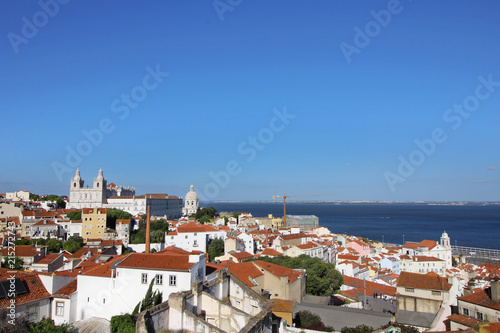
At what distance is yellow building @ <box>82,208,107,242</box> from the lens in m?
49.8

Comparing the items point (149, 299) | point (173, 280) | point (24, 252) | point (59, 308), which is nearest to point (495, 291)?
point (173, 280)

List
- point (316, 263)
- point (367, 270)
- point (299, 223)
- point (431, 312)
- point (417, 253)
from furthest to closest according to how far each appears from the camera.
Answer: point (299, 223) < point (417, 253) < point (367, 270) < point (316, 263) < point (431, 312)

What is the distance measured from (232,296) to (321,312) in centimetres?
954

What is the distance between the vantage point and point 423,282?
72.8 ft

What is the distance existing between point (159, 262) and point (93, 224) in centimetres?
3685

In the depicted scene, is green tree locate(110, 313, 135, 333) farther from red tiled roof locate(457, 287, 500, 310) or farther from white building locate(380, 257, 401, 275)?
white building locate(380, 257, 401, 275)

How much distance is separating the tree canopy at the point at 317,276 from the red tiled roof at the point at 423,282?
7122 mm

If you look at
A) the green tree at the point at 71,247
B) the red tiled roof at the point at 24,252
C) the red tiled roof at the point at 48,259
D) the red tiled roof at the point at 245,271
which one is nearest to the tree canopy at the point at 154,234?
the green tree at the point at 71,247

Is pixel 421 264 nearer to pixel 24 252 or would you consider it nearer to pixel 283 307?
pixel 283 307

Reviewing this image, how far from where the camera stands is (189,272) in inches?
652

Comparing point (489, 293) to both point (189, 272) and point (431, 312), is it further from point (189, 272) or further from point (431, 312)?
point (189, 272)

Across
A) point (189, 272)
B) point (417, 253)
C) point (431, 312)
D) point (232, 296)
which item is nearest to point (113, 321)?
point (189, 272)

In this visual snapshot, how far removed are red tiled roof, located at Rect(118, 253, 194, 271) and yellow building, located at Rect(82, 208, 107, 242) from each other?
115 ft

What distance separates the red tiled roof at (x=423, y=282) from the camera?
21.4 meters
